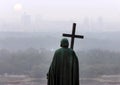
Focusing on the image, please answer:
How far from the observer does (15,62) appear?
21.7 m

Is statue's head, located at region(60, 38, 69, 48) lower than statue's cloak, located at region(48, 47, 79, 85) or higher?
higher

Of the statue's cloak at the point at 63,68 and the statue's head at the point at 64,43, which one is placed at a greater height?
the statue's head at the point at 64,43

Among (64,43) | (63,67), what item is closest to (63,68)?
(63,67)

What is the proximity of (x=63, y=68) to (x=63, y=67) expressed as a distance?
14 mm

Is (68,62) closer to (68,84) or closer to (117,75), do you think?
(68,84)

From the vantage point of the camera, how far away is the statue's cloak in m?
6.14

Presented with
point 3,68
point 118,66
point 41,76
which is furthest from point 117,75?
point 3,68

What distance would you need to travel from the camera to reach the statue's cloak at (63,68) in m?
6.14

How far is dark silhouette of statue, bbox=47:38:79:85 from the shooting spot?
614cm

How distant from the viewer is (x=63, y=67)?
20.3 ft

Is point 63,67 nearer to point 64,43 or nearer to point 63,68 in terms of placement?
point 63,68

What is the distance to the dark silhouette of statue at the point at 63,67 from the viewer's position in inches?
242

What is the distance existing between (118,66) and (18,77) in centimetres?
524

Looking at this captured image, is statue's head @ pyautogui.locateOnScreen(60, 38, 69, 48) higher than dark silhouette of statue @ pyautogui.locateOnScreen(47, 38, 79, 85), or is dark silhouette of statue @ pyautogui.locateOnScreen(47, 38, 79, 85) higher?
statue's head @ pyautogui.locateOnScreen(60, 38, 69, 48)
